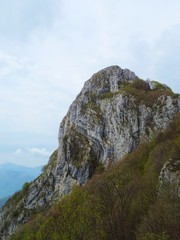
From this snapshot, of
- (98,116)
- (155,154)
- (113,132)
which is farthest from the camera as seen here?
(98,116)

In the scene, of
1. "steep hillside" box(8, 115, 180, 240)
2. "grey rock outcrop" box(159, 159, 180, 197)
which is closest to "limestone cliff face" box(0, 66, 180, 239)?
"grey rock outcrop" box(159, 159, 180, 197)

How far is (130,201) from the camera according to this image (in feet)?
119

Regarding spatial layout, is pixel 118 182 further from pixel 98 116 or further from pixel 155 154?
pixel 98 116

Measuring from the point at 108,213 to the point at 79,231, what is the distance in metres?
4.46

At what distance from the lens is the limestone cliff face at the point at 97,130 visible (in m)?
86.4

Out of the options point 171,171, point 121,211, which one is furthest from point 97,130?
point 121,211

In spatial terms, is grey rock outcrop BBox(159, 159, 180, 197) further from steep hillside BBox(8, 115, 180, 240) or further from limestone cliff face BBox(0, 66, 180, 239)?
limestone cliff face BBox(0, 66, 180, 239)

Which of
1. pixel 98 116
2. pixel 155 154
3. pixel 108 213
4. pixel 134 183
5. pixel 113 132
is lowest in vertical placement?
pixel 108 213

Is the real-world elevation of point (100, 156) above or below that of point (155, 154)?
above

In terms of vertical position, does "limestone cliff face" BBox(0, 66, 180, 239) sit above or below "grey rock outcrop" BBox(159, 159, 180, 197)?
above

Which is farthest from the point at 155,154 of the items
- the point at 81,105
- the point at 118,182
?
the point at 81,105

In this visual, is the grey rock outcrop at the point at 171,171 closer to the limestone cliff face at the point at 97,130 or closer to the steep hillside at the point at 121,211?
the steep hillside at the point at 121,211

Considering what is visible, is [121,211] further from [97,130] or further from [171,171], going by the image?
[97,130]

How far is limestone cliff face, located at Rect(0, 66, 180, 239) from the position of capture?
283 feet
